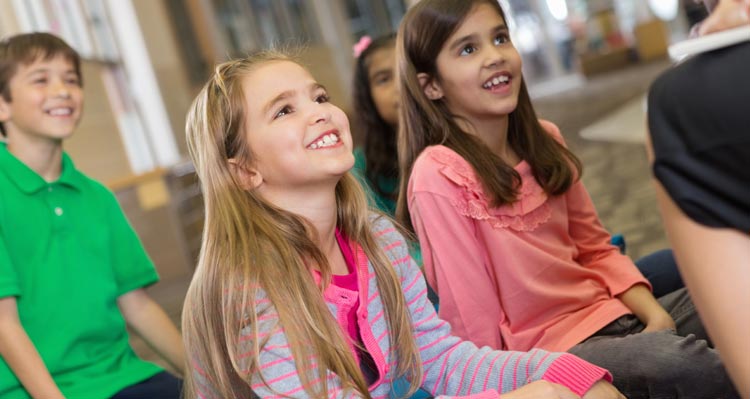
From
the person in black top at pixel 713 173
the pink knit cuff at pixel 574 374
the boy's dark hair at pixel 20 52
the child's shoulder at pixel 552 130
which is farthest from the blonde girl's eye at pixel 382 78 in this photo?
the person in black top at pixel 713 173

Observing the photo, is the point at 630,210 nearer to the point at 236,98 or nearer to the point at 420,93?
the point at 420,93

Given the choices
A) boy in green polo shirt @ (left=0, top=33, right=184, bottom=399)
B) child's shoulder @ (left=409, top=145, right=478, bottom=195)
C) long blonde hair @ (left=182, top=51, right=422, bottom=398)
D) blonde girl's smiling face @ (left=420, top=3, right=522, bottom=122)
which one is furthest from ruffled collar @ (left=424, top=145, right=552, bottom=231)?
boy in green polo shirt @ (left=0, top=33, right=184, bottom=399)

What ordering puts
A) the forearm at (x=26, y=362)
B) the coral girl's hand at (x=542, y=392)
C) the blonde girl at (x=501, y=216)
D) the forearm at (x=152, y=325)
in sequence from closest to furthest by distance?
the coral girl's hand at (x=542, y=392) → the blonde girl at (x=501, y=216) → the forearm at (x=26, y=362) → the forearm at (x=152, y=325)

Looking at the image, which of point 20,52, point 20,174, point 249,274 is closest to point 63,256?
point 20,174

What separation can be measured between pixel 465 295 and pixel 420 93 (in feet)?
1.74

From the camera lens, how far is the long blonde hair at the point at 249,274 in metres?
1.51

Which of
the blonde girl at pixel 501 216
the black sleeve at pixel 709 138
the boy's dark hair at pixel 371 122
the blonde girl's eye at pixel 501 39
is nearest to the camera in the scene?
the black sleeve at pixel 709 138

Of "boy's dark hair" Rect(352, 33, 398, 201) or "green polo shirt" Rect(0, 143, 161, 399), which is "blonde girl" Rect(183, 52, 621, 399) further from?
"boy's dark hair" Rect(352, 33, 398, 201)

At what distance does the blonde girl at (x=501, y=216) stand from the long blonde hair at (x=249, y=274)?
254mm

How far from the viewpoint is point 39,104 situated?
91.5 inches

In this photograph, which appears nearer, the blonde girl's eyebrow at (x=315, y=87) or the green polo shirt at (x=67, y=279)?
the blonde girl's eyebrow at (x=315, y=87)

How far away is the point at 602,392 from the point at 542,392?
0.12m

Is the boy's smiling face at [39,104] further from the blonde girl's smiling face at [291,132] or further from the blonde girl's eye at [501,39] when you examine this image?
the blonde girl's eye at [501,39]

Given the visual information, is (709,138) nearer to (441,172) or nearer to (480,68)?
(441,172)
